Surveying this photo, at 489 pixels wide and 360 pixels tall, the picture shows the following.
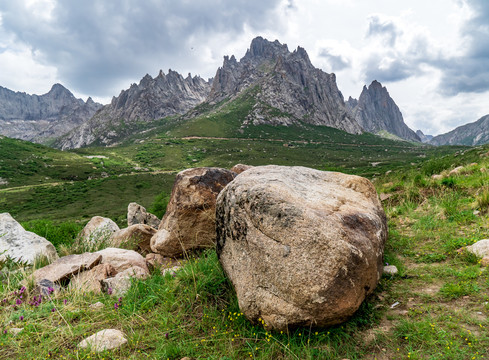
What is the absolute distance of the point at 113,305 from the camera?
15.8 feet

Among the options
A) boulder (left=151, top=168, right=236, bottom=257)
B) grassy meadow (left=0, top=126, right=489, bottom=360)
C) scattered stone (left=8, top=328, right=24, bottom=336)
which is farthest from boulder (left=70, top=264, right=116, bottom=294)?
boulder (left=151, top=168, right=236, bottom=257)

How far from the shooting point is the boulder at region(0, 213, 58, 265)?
8.05 metres

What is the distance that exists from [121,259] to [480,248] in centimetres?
895

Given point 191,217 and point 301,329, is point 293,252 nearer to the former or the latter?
point 301,329

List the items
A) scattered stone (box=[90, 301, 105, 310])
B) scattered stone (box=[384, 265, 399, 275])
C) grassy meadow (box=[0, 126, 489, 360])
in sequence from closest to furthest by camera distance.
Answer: grassy meadow (box=[0, 126, 489, 360]) < scattered stone (box=[90, 301, 105, 310]) < scattered stone (box=[384, 265, 399, 275])

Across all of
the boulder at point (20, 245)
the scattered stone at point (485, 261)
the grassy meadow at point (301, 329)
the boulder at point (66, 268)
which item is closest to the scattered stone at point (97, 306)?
the grassy meadow at point (301, 329)

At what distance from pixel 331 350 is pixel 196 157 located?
15137 cm

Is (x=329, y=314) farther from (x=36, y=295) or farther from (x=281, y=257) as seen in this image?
(x=36, y=295)

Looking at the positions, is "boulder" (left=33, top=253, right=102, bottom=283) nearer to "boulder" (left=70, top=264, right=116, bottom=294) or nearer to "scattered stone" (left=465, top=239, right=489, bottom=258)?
"boulder" (left=70, top=264, right=116, bottom=294)

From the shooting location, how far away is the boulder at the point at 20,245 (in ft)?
26.4

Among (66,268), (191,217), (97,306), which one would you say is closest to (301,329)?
(97,306)

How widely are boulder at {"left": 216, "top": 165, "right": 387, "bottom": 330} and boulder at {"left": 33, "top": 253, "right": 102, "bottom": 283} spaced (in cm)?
396

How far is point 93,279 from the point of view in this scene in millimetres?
5785

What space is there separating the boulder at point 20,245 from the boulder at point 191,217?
11.5ft
